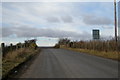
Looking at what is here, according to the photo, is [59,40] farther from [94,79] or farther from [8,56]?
[94,79]

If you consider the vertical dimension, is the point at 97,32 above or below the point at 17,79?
above

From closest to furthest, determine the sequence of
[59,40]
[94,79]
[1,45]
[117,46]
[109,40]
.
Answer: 1. [94,79]
2. [1,45]
3. [117,46]
4. [109,40]
5. [59,40]

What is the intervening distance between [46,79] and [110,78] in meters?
3.05

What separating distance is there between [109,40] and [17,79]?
26868 millimetres

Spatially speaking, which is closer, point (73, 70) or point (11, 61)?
point (73, 70)

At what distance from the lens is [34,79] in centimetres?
1046

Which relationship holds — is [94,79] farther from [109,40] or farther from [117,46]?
[109,40]

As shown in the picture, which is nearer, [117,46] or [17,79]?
[17,79]

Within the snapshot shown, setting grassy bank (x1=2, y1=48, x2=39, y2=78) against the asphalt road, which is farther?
grassy bank (x1=2, y1=48, x2=39, y2=78)

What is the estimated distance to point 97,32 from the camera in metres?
49.0

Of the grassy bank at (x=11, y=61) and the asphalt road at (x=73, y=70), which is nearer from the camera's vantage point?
the asphalt road at (x=73, y=70)

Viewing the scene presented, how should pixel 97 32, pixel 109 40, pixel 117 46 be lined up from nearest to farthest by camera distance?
pixel 117 46
pixel 109 40
pixel 97 32

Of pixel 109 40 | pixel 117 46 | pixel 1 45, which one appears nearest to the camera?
pixel 1 45

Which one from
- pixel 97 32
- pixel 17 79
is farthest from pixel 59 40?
pixel 17 79
